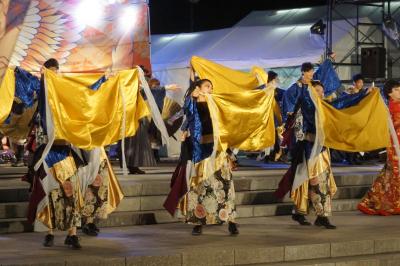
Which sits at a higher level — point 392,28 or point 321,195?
point 392,28

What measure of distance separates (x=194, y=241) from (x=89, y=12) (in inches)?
250

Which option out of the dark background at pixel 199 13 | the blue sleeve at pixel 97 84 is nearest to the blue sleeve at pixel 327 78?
the blue sleeve at pixel 97 84

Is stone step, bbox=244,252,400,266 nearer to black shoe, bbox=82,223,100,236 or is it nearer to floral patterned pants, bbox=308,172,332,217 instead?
floral patterned pants, bbox=308,172,332,217

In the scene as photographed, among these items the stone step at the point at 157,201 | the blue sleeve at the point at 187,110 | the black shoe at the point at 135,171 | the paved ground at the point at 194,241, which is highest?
the blue sleeve at the point at 187,110

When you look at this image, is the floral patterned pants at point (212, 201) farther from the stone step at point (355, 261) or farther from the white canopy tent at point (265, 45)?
the white canopy tent at point (265, 45)

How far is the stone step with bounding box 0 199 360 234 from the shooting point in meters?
10.7

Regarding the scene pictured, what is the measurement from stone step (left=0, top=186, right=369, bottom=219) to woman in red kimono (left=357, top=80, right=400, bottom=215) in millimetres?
1105

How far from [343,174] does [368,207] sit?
1.77m

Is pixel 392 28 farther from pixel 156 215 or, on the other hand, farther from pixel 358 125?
pixel 156 215

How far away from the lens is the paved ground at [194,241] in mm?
8984

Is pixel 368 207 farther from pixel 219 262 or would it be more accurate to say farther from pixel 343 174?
pixel 219 262

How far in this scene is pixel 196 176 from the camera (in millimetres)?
10602

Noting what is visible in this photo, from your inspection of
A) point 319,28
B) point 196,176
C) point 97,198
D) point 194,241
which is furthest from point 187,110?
point 319,28

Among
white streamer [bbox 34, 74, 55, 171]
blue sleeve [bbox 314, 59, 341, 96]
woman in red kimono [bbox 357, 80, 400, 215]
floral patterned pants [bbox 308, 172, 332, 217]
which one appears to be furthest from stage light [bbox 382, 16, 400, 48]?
white streamer [bbox 34, 74, 55, 171]
